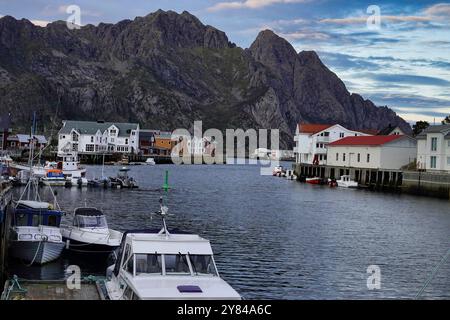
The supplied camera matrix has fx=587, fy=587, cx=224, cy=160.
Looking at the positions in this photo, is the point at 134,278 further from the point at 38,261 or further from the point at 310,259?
the point at 310,259

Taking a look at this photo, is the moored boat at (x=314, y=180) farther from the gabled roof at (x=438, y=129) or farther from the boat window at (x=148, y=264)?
the boat window at (x=148, y=264)

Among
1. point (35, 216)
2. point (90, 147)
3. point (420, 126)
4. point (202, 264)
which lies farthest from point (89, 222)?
point (90, 147)

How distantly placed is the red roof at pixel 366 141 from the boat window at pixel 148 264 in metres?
99.0

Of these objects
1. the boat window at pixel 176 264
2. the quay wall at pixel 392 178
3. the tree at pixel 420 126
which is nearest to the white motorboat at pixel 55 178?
the quay wall at pixel 392 178

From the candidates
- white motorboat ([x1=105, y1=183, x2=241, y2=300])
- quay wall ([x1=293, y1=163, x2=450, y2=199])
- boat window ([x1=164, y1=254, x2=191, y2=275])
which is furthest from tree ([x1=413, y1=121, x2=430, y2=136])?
boat window ([x1=164, y1=254, x2=191, y2=275])

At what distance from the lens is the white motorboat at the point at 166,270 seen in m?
15.2

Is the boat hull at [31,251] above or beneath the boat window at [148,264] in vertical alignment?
beneath

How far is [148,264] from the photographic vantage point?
17.0 m

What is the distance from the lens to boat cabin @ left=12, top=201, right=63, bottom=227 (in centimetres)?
3547

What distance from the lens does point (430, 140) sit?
97.4 m

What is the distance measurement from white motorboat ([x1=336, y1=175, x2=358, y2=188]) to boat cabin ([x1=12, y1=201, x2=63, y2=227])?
265 feet

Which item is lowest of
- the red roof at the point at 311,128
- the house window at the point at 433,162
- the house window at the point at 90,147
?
the house window at the point at 433,162

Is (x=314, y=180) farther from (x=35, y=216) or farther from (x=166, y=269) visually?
(x=166, y=269)
